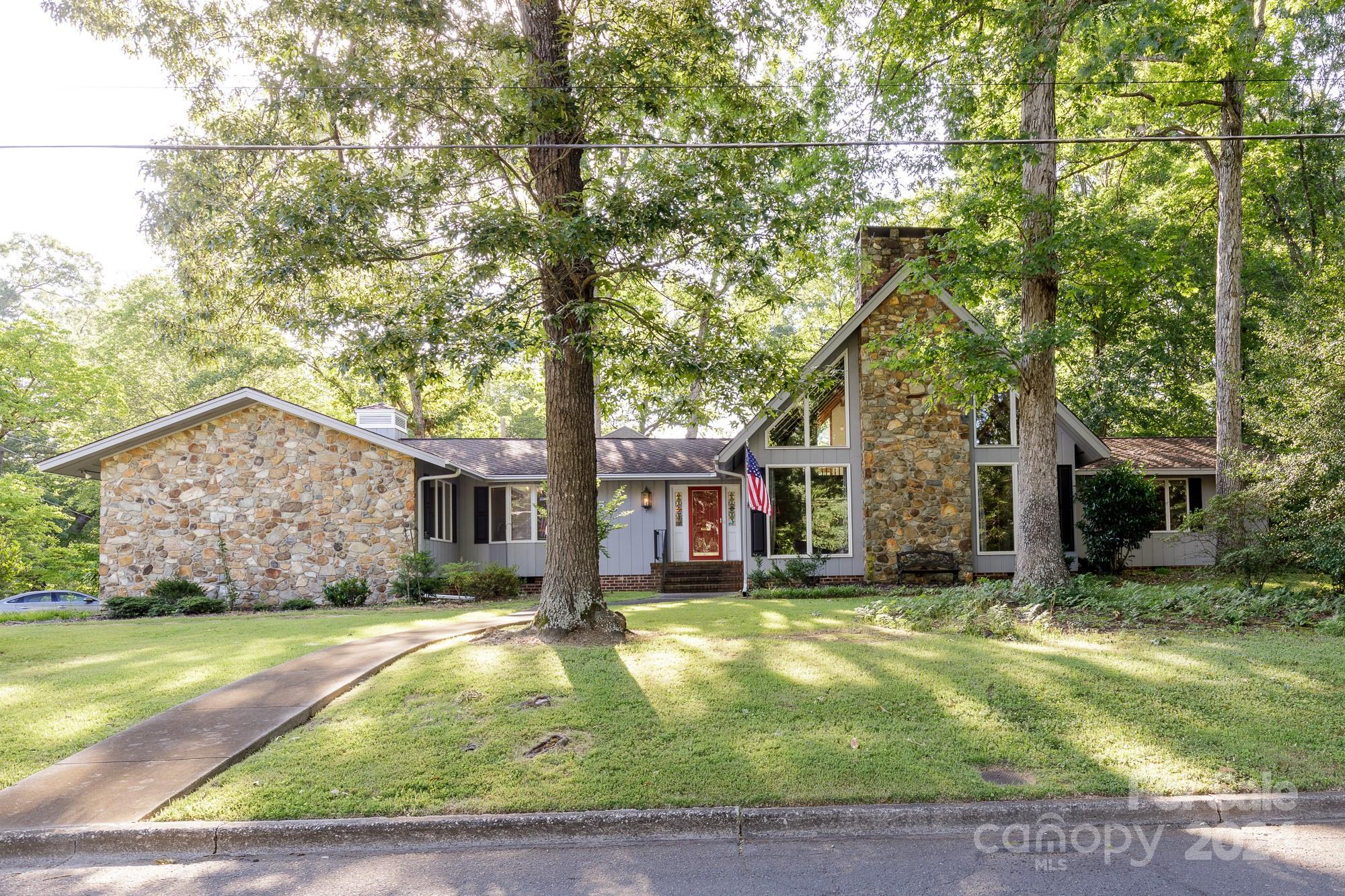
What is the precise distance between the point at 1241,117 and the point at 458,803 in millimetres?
19255

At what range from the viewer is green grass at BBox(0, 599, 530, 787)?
21.1 feet

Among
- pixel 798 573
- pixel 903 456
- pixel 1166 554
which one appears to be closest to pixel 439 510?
pixel 798 573

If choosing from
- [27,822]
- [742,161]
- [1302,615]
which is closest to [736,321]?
[742,161]

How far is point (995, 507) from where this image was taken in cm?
1791

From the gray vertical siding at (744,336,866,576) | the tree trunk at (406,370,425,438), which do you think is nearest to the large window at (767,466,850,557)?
the gray vertical siding at (744,336,866,576)

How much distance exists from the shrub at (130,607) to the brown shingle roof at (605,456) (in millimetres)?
6159

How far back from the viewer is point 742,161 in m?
10.3

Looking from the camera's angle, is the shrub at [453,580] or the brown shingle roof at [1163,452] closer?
the shrub at [453,580]

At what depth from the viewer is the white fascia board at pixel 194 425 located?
16.1 m

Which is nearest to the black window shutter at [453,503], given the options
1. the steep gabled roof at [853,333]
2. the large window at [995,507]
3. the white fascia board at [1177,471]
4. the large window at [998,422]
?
the steep gabled roof at [853,333]

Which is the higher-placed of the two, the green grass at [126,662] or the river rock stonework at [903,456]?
the river rock stonework at [903,456]

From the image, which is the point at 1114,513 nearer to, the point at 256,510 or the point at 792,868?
the point at 792,868

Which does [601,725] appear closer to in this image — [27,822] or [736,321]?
[27,822]

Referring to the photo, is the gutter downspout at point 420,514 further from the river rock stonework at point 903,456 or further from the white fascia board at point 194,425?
the river rock stonework at point 903,456
